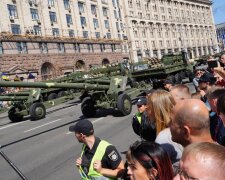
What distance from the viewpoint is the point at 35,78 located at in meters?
38.7

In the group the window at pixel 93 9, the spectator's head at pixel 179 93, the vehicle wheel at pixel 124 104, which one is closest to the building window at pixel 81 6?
the window at pixel 93 9

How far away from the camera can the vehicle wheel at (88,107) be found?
1462 cm

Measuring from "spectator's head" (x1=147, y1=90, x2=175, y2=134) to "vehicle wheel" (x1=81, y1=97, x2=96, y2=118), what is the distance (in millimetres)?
10635

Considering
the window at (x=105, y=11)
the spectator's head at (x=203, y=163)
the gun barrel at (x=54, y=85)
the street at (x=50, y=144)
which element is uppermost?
the window at (x=105, y=11)

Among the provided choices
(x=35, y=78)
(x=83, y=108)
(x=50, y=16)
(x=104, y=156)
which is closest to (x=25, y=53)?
(x=35, y=78)

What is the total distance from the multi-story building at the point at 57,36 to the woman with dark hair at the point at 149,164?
33943mm

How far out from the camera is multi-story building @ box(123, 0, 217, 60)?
204 ft

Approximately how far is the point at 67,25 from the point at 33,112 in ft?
102

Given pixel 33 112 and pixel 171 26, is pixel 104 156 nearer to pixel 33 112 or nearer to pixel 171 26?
pixel 33 112

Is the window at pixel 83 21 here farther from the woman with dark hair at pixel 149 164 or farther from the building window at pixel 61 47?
the woman with dark hair at pixel 149 164

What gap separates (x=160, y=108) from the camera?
3.96m

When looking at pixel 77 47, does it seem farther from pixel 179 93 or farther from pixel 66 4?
pixel 179 93

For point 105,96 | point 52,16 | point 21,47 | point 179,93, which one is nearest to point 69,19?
point 52,16

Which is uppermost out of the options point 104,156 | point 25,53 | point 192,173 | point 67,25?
point 67,25
